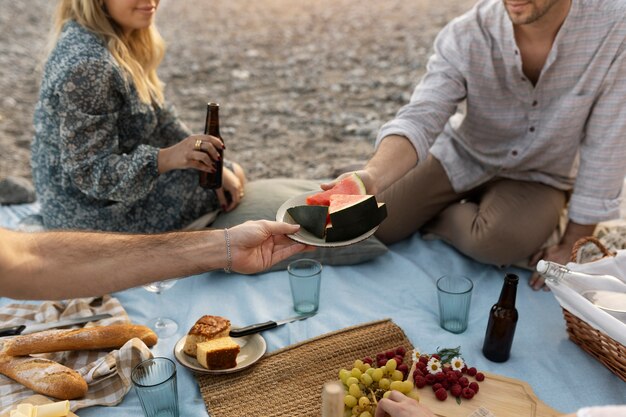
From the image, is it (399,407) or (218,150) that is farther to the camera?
(218,150)

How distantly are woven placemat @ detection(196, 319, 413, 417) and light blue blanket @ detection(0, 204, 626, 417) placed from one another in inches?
3.2

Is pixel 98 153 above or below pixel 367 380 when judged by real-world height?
above

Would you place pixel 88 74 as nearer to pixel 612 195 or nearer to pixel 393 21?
pixel 612 195

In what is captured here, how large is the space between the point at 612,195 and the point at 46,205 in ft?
10.4

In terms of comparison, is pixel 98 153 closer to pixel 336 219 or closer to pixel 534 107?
pixel 336 219

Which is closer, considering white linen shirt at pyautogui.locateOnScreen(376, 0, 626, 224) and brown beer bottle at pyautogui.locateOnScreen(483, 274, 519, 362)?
brown beer bottle at pyautogui.locateOnScreen(483, 274, 519, 362)

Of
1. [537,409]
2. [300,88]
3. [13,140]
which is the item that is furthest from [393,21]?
[537,409]

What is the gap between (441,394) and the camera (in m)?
2.34

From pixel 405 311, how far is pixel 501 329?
57 centimetres

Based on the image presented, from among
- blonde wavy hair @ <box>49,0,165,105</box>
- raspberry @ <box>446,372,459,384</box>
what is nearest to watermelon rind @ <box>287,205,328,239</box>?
raspberry @ <box>446,372,459,384</box>

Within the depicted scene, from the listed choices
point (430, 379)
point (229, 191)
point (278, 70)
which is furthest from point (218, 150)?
point (278, 70)

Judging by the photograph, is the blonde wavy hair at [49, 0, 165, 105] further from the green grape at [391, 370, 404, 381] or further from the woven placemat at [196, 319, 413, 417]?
the green grape at [391, 370, 404, 381]

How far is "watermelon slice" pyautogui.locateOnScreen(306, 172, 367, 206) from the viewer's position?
9.22ft

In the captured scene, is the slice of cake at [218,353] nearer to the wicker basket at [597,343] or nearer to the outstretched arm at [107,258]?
the outstretched arm at [107,258]
